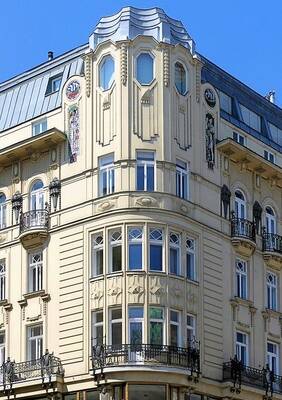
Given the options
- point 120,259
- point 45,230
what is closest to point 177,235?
point 120,259

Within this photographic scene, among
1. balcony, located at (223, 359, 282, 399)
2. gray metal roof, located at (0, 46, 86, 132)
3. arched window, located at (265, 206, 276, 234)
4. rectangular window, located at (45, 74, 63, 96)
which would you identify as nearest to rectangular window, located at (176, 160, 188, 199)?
gray metal roof, located at (0, 46, 86, 132)

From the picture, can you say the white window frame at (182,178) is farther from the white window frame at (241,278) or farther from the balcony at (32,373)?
the balcony at (32,373)

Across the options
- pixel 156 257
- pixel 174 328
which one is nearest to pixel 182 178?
pixel 156 257

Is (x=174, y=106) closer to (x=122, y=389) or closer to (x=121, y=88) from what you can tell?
(x=121, y=88)

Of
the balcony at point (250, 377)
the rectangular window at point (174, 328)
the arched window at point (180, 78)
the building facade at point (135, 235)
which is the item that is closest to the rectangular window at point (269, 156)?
the building facade at point (135, 235)

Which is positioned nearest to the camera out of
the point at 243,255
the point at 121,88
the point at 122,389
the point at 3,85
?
the point at 122,389

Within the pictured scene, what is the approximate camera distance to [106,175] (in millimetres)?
51000

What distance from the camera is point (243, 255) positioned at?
179 ft

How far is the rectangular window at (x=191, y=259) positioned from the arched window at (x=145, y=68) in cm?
682

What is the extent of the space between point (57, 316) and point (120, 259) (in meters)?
4.02

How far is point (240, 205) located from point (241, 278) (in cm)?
333

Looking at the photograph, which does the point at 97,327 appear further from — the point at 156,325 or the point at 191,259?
the point at 191,259

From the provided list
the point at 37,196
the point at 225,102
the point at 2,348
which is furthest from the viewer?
the point at 225,102

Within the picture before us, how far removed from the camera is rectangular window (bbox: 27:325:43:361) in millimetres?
52000
